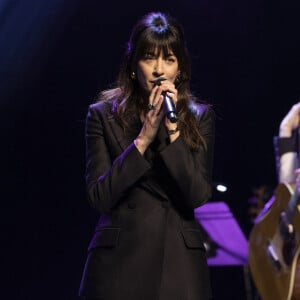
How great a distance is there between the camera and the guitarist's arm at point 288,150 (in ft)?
9.64

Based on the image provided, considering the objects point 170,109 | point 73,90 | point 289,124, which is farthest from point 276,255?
point 73,90

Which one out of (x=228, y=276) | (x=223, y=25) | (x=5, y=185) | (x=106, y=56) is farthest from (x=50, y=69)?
(x=228, y=276)

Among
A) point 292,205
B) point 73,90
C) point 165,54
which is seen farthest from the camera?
point 73,90

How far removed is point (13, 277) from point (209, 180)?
276cm

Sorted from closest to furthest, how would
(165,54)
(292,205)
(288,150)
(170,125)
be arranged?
1. (170,125)
2. (165,54)
3. (292,205)
4. (288,150)

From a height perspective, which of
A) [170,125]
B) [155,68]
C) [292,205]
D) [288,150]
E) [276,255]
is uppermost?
[155,68]

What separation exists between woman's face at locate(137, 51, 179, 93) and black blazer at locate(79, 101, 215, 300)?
19 centimetres

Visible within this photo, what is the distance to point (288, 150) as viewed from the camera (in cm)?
296

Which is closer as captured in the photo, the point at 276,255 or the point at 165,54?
the point at 165,54

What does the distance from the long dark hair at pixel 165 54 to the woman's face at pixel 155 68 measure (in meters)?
0.02

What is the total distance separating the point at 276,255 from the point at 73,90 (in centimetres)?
216

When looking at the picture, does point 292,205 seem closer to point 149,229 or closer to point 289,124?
point 289,124

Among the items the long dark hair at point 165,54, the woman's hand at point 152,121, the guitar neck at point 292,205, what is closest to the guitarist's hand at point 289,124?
the guitar neck at point 292,205

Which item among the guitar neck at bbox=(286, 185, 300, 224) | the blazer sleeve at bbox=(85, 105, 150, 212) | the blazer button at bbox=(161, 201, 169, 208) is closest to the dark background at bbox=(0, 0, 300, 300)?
the guitar neck at bbox=(286, 185, 300, 224)
